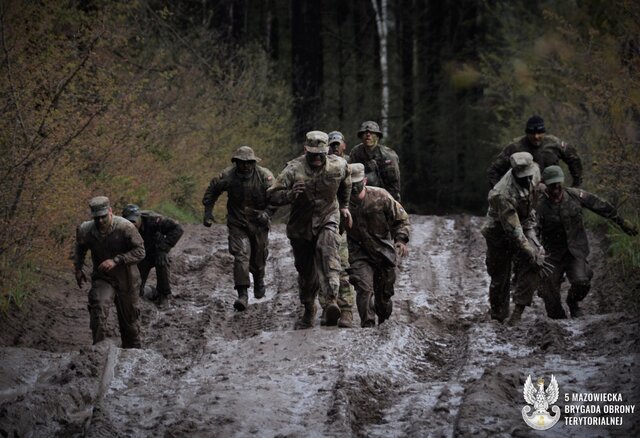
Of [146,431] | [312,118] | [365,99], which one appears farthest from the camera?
[365,99]

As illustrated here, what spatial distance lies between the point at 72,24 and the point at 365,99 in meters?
17.9

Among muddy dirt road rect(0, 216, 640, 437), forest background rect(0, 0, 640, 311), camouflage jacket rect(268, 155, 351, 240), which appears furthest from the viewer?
forest background rect(0, 0, 640, 311)

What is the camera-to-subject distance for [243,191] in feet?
41.3

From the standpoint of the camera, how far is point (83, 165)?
545 inches

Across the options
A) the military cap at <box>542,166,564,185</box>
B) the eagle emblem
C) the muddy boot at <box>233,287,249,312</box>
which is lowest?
the eagle emblem

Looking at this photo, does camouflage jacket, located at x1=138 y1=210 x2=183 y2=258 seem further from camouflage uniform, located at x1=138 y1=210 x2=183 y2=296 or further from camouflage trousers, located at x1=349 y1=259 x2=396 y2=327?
camouflage trousers, located at x1=349 y1=259 x2=396 y2=327

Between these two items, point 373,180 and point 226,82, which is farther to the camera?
point 226,82

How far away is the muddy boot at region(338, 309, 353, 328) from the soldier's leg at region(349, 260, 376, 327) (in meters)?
0.15

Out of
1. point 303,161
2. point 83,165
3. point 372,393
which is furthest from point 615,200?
point 372,393

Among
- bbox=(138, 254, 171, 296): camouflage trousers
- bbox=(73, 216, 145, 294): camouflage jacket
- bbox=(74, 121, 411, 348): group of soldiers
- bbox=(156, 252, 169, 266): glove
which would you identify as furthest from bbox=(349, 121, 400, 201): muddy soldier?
bbox=(73, 216, 145, 294): camouflage jacket

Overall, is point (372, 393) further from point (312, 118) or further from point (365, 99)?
point (365, 99)

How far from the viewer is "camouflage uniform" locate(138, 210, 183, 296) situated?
12945 mm

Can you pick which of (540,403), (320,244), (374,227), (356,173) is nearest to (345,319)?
(320,244)

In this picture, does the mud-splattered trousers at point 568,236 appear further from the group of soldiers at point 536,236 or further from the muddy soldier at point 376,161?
the muddy soldier at point 376,161
